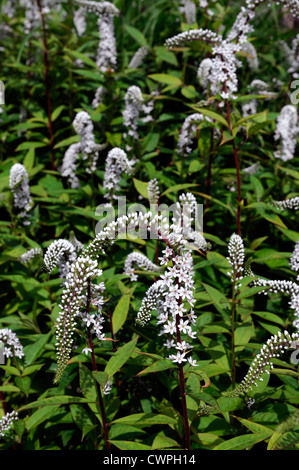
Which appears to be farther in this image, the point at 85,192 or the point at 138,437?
the point at 85,192

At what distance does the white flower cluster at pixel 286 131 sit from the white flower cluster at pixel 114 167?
146 centimetres

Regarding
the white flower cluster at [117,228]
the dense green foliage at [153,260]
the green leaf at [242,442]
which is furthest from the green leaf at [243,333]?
the white flower cluster at [117,228]

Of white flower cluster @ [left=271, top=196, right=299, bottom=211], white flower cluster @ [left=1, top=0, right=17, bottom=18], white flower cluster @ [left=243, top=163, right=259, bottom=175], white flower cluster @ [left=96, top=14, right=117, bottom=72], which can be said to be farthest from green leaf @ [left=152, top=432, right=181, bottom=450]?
white flower cluster @ [left=1, top=0, right=17, bottom=18]

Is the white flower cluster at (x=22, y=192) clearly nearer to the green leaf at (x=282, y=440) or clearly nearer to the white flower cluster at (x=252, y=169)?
the white flower cluster at (x=252, y=169)

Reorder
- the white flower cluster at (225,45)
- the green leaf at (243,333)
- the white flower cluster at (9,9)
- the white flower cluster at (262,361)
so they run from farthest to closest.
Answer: the white flower cluster at (9,9)
the white flower cluster at (225,45)
the green leaf at (243,333)
the white flower cluster at (262,361)

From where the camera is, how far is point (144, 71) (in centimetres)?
548

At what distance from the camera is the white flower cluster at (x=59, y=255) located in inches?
94.7

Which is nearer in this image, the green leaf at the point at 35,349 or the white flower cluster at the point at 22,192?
the green leaf at the point at 35,349

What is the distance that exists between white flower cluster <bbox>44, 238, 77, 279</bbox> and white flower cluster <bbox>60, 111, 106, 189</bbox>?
4.42ft

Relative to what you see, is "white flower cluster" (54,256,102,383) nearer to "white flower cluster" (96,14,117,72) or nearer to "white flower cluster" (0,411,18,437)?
"white flower cluster" (0,411,18,437)
